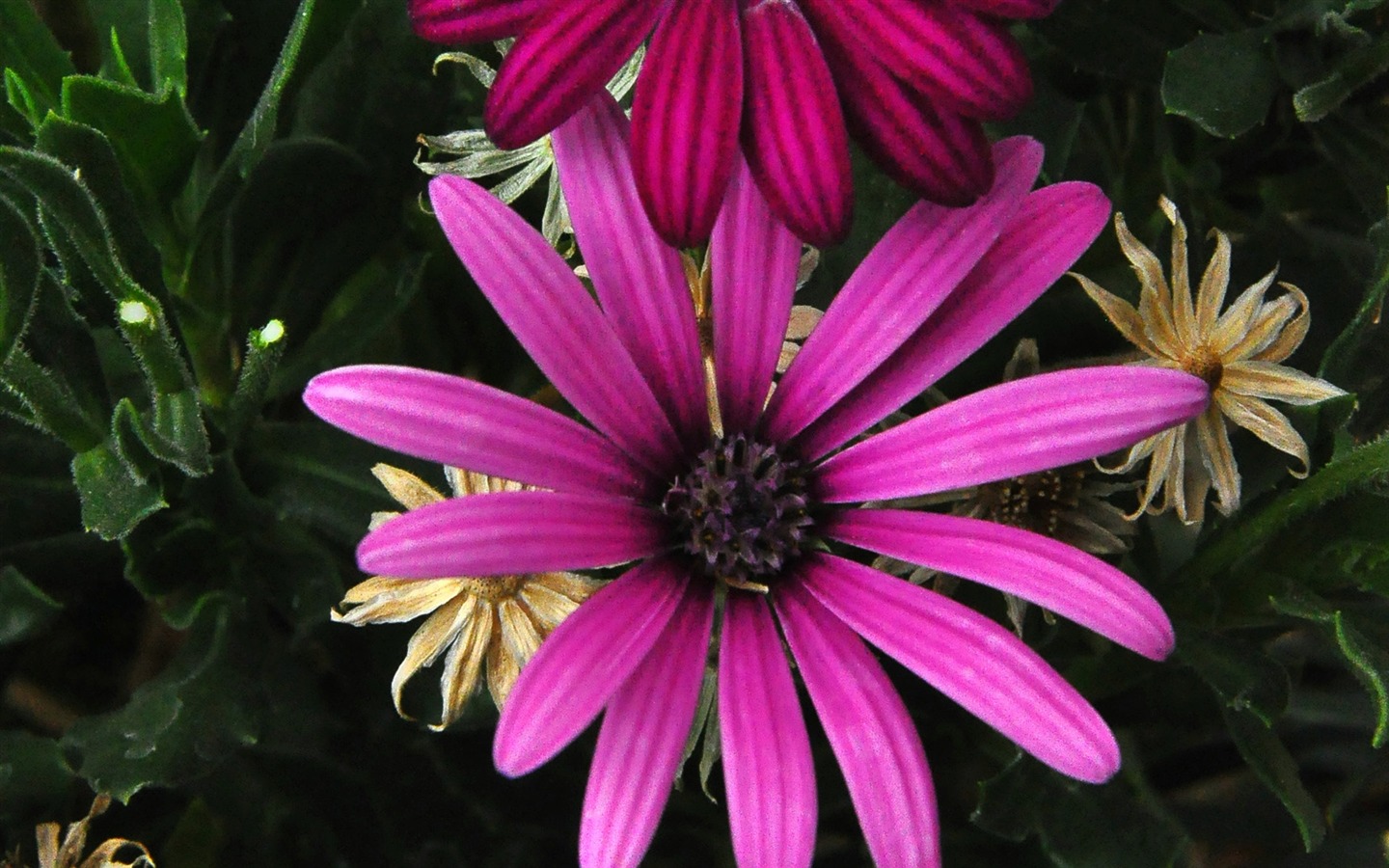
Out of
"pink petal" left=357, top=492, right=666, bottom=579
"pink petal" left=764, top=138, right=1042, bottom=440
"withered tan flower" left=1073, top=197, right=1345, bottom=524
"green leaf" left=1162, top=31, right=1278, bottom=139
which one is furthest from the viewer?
"green leaf" left=1162, top=31, right=1278, bottom=139

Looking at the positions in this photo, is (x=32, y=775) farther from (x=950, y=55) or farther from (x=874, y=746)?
(x=950, y=55)

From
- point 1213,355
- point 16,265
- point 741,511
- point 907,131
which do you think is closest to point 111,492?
point 16,265

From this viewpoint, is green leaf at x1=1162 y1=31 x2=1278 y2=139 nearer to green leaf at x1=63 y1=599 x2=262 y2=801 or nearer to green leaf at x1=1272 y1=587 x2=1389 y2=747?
green leaf at x1=1272 y1=587 x2=1389 y2=747

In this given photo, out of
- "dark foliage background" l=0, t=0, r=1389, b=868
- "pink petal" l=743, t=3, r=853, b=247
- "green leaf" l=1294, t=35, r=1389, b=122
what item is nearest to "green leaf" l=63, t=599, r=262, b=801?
"dark foliage background" l=0, t=0, r=1389, b=868

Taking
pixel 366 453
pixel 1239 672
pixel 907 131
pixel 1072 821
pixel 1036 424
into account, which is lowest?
pixel 1072 821

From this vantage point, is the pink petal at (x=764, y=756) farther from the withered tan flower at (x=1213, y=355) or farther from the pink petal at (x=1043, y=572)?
the withered tan flower at (x=1213, y=355)

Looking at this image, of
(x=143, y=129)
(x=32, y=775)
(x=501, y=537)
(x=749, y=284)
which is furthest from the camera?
(x=32, y=775)

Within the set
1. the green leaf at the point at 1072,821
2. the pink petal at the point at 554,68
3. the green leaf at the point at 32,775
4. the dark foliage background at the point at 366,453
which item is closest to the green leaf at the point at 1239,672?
the dark foliage background at the point at 366,453
